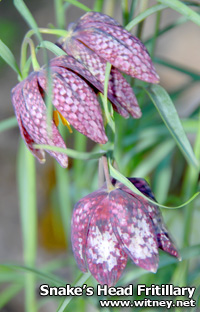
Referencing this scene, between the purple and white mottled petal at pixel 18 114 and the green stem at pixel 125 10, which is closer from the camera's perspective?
the purple and white mottled petal at pixel 18 114

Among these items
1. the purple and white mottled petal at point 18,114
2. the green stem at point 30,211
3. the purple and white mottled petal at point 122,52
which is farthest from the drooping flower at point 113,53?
the green stem at point 30,211

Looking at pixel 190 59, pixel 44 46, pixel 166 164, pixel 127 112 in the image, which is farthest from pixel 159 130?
pixel 190 59

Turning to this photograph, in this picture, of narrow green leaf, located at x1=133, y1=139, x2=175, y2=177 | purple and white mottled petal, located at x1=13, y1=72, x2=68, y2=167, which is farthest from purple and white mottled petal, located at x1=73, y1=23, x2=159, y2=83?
narrow green leaf, located at x1=133, y1=139, x2=175, y2=177

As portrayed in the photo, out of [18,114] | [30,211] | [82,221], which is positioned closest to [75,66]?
[18,114]

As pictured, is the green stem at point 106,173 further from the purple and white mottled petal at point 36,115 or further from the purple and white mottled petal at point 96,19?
the purple and white mottled petal at point 96,19

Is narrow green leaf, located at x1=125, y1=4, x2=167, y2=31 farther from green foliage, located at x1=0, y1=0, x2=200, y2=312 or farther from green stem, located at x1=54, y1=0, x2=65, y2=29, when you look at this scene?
green stem, located at x1=54, y1=0, x2=65, y2=29

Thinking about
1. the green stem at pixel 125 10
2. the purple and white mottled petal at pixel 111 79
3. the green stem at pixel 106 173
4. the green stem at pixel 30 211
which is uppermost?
the green stem at pixel 125 10
